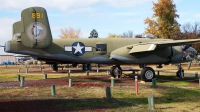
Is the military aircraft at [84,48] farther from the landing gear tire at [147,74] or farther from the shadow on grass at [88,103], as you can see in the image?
the shadow on grass at [88,103]

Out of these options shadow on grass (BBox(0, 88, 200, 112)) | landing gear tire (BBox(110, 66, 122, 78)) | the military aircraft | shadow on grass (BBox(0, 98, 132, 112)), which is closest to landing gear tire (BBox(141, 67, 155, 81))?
the military aircraft

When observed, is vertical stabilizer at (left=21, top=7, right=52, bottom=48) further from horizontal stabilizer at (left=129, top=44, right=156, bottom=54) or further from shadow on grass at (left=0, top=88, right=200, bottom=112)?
horizontal stabilizer at (left=129, top=44, right=156, bottom=54)

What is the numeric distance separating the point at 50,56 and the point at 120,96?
25.7ft

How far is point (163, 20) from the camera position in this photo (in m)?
52.0

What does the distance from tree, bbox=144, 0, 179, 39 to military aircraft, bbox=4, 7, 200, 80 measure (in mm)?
30382

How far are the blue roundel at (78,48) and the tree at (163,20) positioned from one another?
34667 millimetres

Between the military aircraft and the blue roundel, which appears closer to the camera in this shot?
the military aircraft

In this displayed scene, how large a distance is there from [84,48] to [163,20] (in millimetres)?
36132

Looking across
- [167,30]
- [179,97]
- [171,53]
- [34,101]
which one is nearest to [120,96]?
[179,97]

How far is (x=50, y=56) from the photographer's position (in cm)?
1873

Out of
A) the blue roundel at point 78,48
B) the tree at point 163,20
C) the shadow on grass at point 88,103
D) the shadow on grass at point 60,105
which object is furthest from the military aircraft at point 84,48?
the tree at point 163,20

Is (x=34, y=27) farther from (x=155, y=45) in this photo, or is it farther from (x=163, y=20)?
(x=163, y=20)

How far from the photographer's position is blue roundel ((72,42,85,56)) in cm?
1942

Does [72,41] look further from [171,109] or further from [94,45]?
[171,109]
